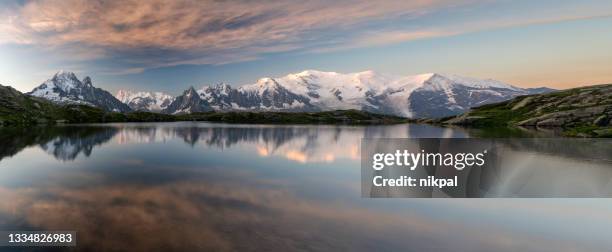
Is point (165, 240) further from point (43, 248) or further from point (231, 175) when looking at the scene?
point (231, 175)

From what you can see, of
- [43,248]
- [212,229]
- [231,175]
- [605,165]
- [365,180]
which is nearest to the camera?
[43,248]

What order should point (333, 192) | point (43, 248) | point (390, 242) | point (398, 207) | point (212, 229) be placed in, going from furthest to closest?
point (333, 192)
point (398, 207)
point (212, 229)
point (390, 242)
point (43, 248)

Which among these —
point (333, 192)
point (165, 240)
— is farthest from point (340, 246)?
point (333, 192)

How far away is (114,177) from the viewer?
179 feet

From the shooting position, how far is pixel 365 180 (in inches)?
2100

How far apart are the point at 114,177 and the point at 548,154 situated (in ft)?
268

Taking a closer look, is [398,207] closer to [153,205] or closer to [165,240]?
[165,240]

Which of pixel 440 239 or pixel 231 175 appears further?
pixel 231 175

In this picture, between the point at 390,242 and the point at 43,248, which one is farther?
the point at 390,242

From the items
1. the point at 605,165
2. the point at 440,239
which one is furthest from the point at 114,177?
the point at 605,165

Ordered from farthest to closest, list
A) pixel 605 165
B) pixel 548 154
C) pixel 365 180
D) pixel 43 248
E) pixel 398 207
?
pixel 548 154
pixel 605 165
pixel 365 180
pixel 398 207
pixel 43 248

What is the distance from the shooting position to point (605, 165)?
2517 inches

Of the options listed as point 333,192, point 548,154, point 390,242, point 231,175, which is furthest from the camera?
point 548,154

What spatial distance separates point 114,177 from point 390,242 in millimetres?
43113
